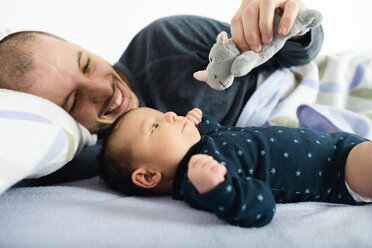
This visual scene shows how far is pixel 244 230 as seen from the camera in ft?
1.63

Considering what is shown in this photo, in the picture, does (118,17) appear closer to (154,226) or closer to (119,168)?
(119,168)

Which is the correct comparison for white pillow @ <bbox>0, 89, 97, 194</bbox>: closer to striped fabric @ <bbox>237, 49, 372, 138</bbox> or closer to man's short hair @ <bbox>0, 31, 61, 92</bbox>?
man's short hair @ <bbox>0, 31, 61, 92</bbox>

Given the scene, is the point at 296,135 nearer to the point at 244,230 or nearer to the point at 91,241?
the point at 244,230

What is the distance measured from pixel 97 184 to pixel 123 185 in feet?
0.47

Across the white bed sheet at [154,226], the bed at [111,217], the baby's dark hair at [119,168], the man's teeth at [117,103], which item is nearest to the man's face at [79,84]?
the man's teeth at [117,103]

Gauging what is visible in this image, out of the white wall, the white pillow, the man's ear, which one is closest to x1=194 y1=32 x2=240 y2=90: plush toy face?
the man's ear

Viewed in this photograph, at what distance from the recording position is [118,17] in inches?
65.8

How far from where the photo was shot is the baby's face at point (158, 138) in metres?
0.67

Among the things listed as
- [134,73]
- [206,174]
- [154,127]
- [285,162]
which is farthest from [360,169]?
[134,73]

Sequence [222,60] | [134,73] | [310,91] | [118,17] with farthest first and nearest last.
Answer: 1. [118,17]
2. [134,73]
3. [310,91]
4. [222,60]

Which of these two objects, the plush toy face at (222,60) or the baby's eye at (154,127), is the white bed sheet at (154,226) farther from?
the plush toy face at (222,60)

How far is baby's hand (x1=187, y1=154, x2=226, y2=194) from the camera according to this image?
0.49 m

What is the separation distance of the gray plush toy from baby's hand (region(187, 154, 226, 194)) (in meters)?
0.19

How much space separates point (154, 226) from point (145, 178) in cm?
19
